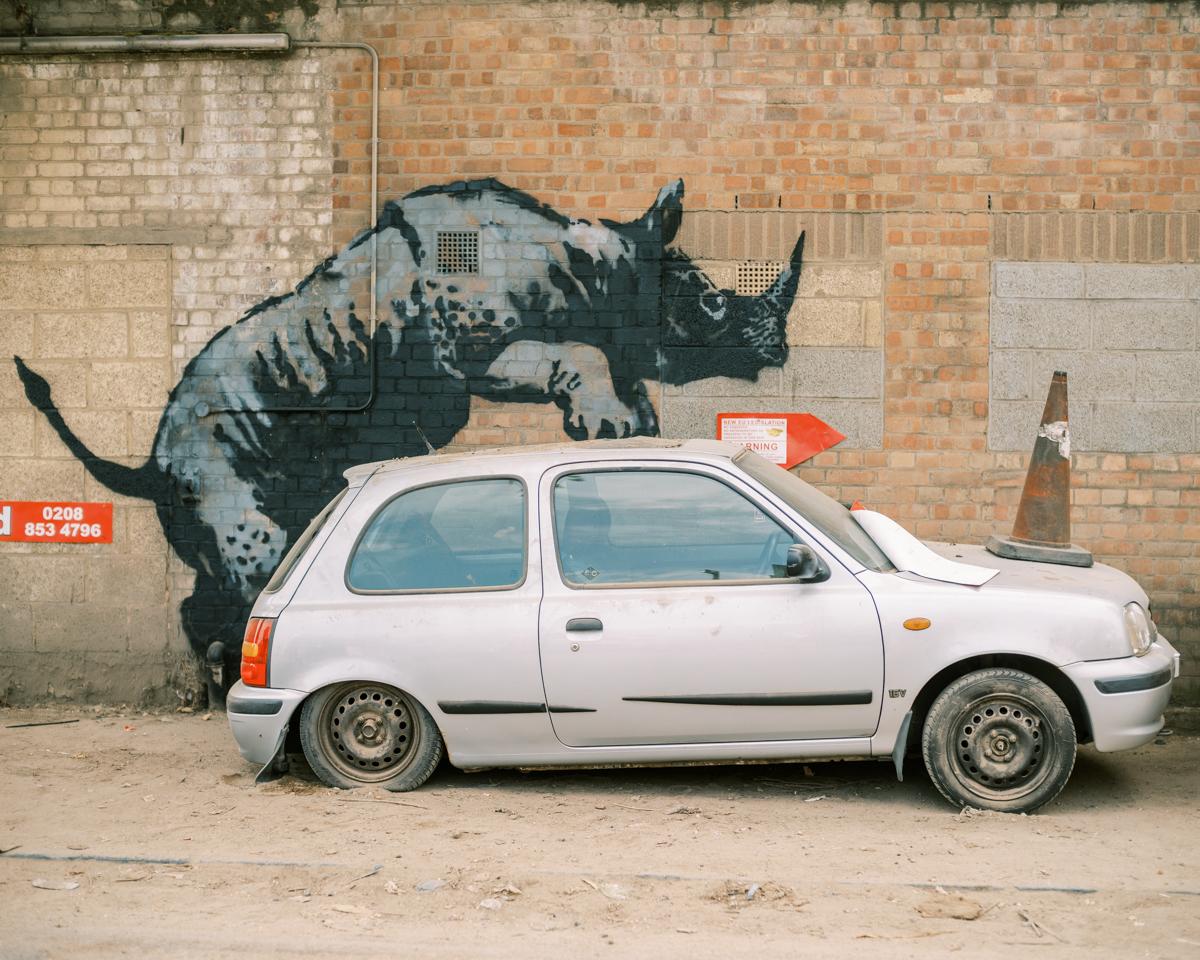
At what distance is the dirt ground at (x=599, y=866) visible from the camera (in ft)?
14.3

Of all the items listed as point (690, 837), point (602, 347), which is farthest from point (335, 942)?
point (602, 347)

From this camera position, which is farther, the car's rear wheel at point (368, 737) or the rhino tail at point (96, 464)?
the rhino tail at point (96, 464)

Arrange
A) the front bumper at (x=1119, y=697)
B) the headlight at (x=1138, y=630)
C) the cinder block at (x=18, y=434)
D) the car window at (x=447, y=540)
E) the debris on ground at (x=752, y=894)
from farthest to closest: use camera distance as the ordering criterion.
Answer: the cinder block at (x=18, y=434) → the car window at (x=447, y=540) → the headlight at (x=1138, y=630) → the front bumper at (x=1119, y=697) → the debris on ground at (x=752, y=894)

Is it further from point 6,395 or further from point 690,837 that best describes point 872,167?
point 6,395

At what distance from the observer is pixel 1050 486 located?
7000 mm

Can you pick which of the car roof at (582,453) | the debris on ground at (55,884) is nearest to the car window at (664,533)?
the car roof at (582,453)

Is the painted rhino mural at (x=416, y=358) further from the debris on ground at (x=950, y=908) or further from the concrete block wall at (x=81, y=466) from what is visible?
the debris on ground at (x=950, y=908)

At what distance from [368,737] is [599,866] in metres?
1.45

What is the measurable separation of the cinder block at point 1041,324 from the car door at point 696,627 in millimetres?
2982

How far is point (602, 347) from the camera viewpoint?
8.17m

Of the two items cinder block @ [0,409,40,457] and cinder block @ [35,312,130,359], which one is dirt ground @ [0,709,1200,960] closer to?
cinder block @ [0,409,40,457]

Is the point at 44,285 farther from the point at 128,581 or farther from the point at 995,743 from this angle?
the point at 995,743

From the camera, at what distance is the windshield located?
5.85 m

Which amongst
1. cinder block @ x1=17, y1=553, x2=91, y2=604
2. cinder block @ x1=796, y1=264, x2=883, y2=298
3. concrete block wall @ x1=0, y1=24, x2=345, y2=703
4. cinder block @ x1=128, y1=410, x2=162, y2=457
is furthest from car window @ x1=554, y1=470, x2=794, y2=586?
cinder block @ x1=17, y1=553, x2=91, y2=604
